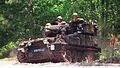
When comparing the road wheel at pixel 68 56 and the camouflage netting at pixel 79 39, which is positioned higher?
the camouflage netting at pixel 79 39

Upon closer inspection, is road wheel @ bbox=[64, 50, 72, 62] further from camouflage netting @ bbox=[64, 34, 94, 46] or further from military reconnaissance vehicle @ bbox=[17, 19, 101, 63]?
camouflage netting @ bbox=[64, 34, 94, 46]

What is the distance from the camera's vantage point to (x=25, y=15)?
3819 cm

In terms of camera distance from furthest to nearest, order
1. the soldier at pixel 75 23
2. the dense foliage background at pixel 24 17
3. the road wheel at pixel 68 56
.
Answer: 1. the dense foliage background at pixel 24 17
2. the road wheel at pixel 68 56
3. the soldier at pixel 75 23

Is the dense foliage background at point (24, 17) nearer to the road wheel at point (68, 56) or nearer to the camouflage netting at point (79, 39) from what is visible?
the camouflage netting at point (79, 39)

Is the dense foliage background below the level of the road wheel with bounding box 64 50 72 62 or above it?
above

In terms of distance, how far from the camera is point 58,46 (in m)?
20.0

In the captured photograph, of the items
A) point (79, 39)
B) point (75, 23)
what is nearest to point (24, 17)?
point (79, 39)

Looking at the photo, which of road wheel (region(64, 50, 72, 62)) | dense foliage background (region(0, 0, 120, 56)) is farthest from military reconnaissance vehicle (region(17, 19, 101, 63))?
dense foliage background (region(0, 0, 120, 56))

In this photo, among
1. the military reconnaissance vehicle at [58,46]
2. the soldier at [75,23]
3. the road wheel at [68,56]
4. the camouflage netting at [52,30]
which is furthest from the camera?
the camouflage netting at [52,30]

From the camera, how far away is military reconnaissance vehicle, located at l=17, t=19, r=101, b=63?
20.1 m

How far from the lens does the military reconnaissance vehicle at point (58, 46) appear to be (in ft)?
66.0

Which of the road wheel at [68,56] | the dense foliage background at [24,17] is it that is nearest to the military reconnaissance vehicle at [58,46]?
the road wheel at [68,56]

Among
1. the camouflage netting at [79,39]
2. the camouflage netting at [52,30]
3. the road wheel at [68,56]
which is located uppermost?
the camouflage netting at [52,30]

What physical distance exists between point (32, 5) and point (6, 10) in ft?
7.44
